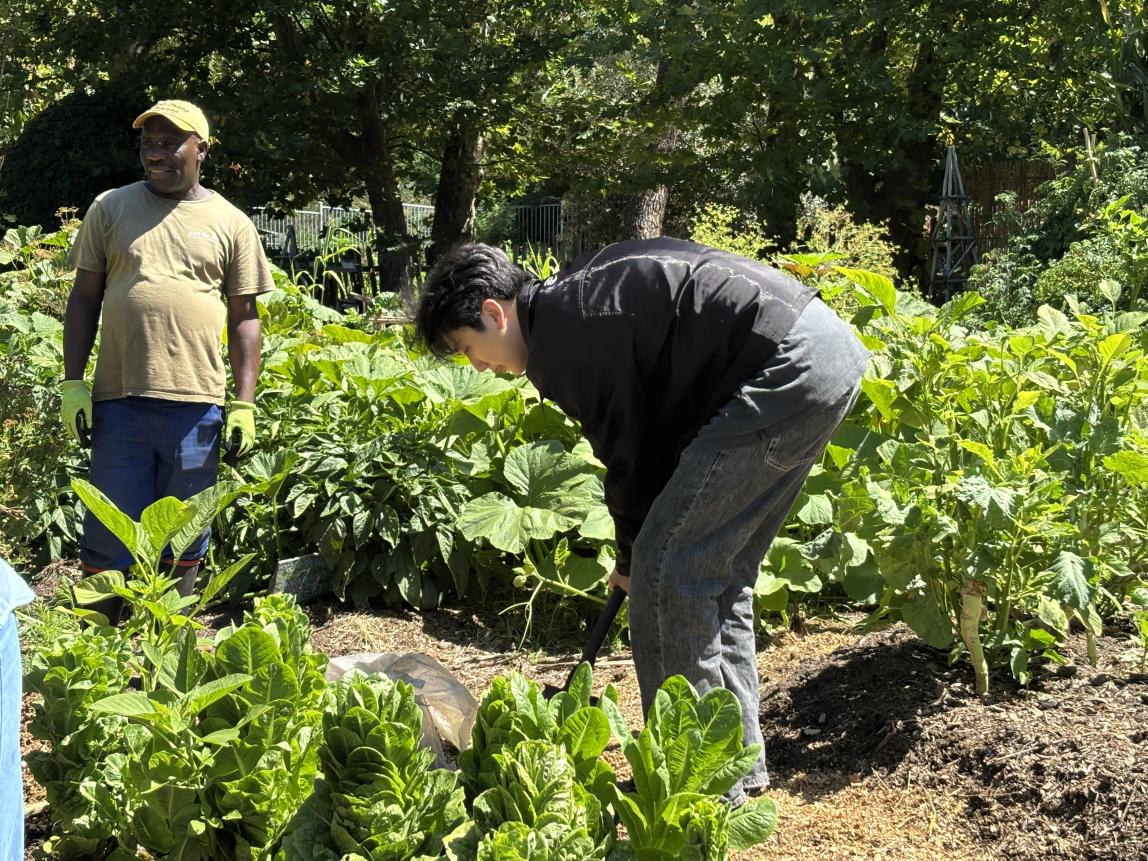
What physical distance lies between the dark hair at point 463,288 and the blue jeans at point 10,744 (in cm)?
131

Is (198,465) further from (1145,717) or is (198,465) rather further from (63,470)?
(1145,717)

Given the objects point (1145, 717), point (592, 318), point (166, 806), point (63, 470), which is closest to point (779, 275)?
point (592, 318)

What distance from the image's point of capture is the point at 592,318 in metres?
2.53

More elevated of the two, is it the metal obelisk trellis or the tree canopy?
the tree canopy

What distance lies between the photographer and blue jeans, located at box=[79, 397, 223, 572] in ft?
11.8

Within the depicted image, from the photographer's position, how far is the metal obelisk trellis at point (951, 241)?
1108 centimetres

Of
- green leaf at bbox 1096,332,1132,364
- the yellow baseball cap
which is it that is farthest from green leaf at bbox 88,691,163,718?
green leaf at bbox 1096,332,1132,364

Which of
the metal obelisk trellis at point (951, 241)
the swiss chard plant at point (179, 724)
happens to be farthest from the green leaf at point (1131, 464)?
the metal obelisk trellis at point (951, 241)

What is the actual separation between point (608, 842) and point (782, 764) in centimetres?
132

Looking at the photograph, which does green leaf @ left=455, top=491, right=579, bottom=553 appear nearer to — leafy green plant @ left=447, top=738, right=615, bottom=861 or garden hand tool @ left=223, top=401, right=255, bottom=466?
garden hand tool @ left=223, top=401, right=255, bottom=466

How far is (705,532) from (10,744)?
1.50 metres

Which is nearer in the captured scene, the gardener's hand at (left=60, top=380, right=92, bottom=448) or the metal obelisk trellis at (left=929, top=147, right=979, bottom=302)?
the gardener's hand at (left=60, top=380, right=92, bottom=448)

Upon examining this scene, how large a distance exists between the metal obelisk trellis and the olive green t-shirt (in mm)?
8196

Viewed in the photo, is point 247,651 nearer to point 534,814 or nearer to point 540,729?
point 540,729
